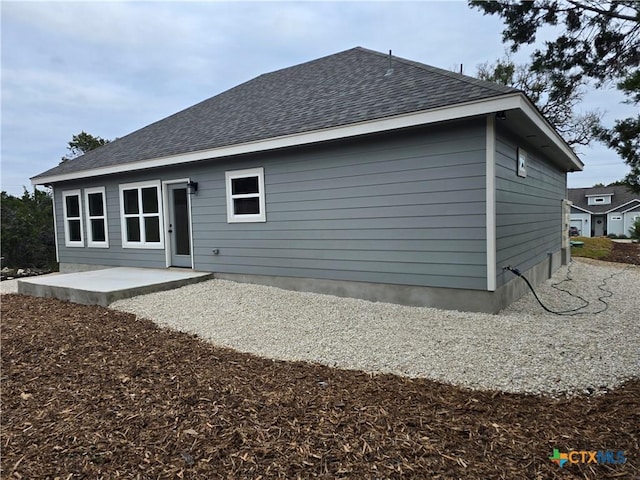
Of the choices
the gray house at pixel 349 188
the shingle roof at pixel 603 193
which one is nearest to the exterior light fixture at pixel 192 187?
the gray house at pixel 349 188

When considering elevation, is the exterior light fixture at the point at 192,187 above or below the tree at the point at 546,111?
below

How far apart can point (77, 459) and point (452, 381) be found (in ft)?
8.69

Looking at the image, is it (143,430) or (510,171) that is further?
(510,171)

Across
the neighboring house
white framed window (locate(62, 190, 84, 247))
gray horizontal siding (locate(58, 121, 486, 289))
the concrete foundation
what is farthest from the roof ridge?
the neighboring house

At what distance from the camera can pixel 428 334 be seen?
14.0 feet

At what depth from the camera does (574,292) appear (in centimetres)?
757

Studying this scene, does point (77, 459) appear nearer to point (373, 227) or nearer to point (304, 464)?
point (304, 464)

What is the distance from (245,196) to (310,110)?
201cm

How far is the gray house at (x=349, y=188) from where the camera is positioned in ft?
16.8

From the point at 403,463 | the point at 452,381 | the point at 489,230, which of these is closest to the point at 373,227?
the point at 489,230

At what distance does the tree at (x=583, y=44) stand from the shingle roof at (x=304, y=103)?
2.64 feet

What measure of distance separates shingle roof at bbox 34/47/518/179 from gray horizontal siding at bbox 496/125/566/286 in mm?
1270

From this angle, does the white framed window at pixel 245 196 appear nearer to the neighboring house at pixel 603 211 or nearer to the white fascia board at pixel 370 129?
the white fascia board at pixel 370 129

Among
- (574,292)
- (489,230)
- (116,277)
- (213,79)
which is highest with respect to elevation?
(213,79)
